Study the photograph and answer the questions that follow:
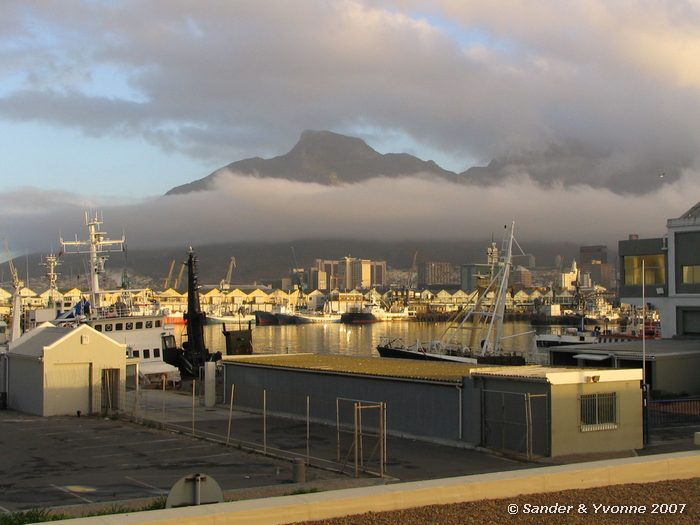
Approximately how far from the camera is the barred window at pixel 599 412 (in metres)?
22.6

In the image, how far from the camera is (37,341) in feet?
114

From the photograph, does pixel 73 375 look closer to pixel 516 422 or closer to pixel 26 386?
pixel 26 386

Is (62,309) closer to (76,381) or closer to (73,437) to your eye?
(76,381)

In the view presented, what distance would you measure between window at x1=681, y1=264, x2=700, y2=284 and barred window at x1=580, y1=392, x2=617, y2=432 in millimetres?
22337

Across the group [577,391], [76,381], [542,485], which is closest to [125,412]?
[76,381]

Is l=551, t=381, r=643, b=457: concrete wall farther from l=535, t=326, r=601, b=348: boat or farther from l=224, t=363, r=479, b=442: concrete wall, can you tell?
l=535, t=326, r=601, b=348: boat

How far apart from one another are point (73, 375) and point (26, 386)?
7.78 ft

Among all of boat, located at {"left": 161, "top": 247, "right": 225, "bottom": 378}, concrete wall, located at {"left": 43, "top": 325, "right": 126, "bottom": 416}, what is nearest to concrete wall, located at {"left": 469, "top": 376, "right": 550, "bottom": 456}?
concrete wall, located at {"left": 43, "top": 325, "right": 126, "bottom": 416}

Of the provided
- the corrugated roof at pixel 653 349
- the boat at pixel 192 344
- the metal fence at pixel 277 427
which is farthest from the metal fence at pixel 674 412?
the boat at pixel 192 344

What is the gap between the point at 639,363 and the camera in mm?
37875

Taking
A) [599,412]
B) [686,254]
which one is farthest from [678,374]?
[599,412]

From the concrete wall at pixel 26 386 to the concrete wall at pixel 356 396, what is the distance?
7.12 m

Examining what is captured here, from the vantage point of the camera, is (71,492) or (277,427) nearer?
(71,492)

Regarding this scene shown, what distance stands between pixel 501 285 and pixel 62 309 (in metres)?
32.3
